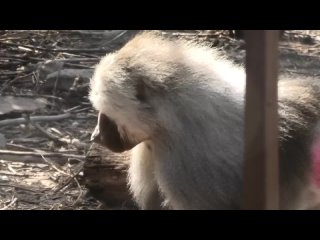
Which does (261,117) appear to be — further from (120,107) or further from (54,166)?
(54,166)

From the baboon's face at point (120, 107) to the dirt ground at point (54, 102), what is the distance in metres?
0.37

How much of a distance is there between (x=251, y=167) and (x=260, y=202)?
74 mm

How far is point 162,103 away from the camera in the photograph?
2.38 metres

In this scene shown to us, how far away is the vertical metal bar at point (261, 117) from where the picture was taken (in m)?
1.40

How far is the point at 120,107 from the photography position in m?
2.44

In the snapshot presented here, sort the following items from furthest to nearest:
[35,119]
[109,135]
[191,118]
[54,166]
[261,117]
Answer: [35,119] → [54,166] → [109,135] → [191,118] → [261,117]

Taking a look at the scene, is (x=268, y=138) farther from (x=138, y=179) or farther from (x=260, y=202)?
(x=138, y=179)

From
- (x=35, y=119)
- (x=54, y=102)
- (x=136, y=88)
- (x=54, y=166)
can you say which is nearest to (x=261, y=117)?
(x=136, y=88)

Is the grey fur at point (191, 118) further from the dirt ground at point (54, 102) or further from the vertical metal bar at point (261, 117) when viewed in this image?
the vertical metal bar at point (261, 117)

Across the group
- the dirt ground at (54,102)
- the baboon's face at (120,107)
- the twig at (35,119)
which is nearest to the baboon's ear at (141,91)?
the baboon's face at (120,107)

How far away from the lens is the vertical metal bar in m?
1.40

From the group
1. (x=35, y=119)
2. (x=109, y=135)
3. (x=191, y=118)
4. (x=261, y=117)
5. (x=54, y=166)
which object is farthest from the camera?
(x=35, y=119)

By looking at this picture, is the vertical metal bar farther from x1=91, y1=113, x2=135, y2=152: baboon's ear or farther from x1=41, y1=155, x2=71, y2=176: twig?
x1=41, y1=155, x2=71, y2=176: twig

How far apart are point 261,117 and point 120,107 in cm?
108
